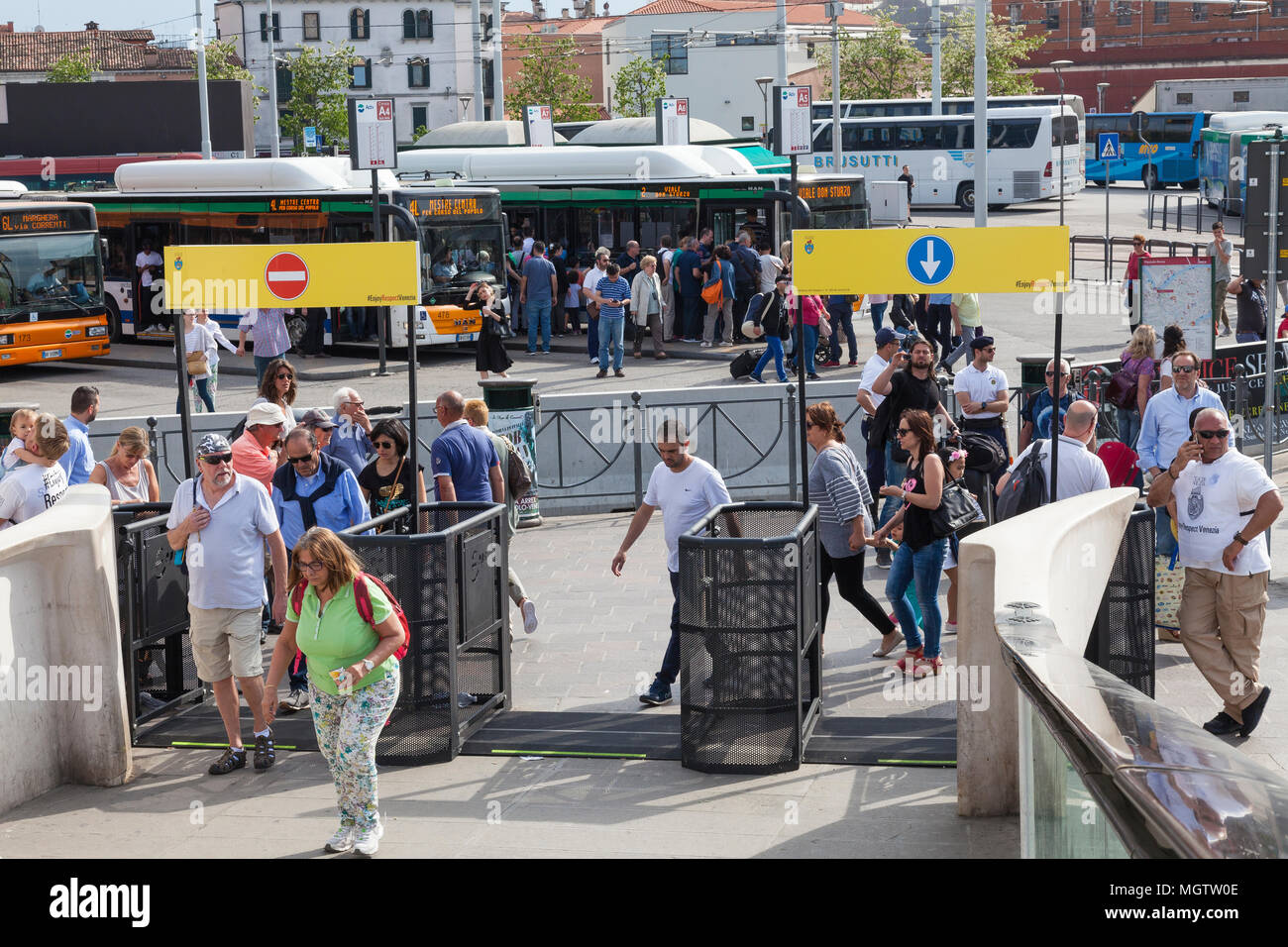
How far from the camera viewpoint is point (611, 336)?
2281 cm

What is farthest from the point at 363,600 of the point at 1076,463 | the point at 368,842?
the point at 1076,463

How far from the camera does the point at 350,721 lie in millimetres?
6719

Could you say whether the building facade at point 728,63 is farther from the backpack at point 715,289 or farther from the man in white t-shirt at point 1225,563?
the man in white t-shirt at point 1225,563

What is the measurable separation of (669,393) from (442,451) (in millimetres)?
5289

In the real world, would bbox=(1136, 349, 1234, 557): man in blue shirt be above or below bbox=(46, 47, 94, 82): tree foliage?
below

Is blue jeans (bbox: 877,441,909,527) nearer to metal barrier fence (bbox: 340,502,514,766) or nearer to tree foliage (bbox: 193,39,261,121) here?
metal barrier fence (bbox: 340,502,514,766)

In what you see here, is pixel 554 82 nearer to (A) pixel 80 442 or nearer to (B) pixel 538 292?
(B) pixel 538 292

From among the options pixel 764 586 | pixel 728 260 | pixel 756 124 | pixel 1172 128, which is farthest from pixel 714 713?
pixel 756 124

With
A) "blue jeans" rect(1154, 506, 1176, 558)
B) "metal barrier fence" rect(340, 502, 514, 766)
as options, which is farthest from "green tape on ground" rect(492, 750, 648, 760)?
"blue jeans" rect(1154, 506, 1176, 558)

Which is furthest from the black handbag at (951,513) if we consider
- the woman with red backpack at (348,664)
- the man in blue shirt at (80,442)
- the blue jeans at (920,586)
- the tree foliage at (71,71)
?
the tree foliage at (71,71)

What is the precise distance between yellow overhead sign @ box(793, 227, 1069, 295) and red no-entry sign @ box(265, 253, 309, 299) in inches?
114

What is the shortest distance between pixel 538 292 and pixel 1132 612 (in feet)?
58.6

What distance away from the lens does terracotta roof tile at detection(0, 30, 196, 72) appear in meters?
90.8
